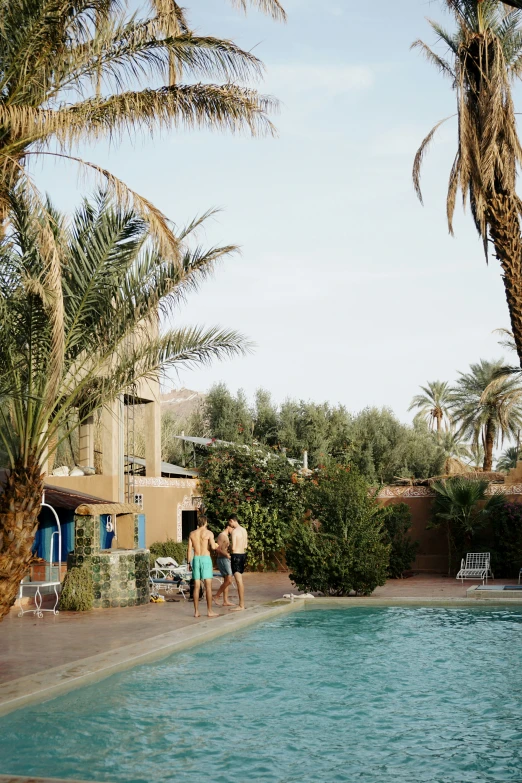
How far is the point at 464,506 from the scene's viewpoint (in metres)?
21.6

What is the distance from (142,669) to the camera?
10.6 metres

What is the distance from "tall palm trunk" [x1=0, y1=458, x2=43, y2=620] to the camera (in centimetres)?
937

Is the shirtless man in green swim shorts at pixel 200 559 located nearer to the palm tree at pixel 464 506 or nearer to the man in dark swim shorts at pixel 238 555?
the man in dark swim shorts at pixel 238 555

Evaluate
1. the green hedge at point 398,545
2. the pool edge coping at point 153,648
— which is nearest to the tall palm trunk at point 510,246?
the pool edge coping at point 153,648

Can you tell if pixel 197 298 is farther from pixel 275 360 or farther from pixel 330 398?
pixel 330 398

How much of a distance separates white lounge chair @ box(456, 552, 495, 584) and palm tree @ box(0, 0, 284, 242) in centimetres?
1308

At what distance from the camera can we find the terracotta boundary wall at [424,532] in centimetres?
2356

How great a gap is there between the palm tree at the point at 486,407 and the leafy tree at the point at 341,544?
2328 cm

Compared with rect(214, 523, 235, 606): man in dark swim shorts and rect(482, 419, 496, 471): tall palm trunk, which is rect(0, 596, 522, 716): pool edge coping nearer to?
rect(214, 523, 235, 606): man in dark swim shorts

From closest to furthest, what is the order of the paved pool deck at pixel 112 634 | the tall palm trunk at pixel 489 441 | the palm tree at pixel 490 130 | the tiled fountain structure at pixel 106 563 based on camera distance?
the paved pool deck at pixel 112 634, the tiled fountain structure at pixel 106 563, the palm tree at pixel 490 130, the tall palm trunk at pixel 489 441

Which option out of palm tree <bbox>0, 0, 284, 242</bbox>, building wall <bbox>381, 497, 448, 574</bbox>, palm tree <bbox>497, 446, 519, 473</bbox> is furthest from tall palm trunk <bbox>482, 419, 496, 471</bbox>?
palm tree <bbox>0, 0, 284, 242</bbox>

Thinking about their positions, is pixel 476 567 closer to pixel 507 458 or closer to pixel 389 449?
pixel 389 449

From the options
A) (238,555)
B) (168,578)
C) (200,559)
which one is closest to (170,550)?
(168,578)

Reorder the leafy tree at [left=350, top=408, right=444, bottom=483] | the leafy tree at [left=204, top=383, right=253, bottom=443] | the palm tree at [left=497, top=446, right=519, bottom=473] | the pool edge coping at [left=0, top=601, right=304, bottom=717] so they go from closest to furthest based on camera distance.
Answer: the pool edge coping at [left=0, top=601, right=304, bottom=717], the leafy tree at [left=350, top=408, right=444, bottom=483], the leafy tree at [left=204, top=383, right=253, bottom=443], the palm tree at [left=497, top=446, right=519, bottom=473]
